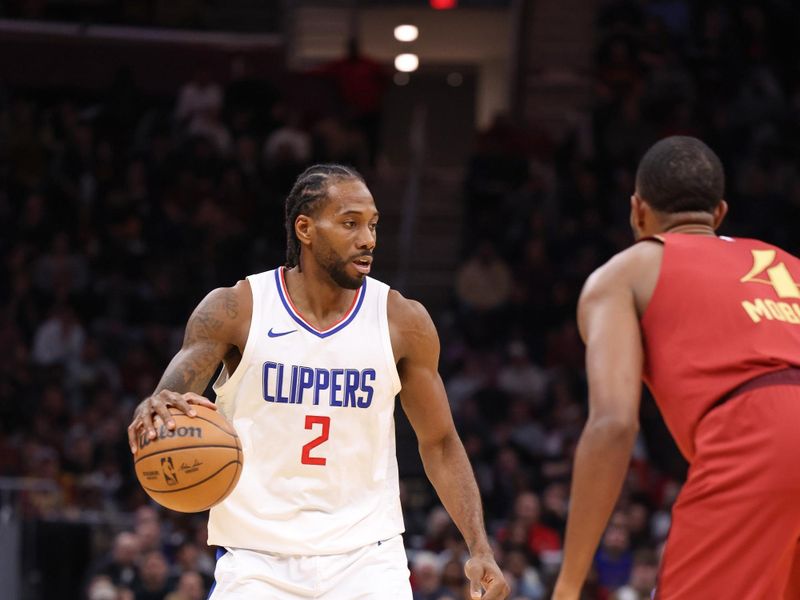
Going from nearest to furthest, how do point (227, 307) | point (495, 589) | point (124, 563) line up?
point (495, 589)
point (227, 307)
point (124, 563)

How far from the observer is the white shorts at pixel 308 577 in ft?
15.7

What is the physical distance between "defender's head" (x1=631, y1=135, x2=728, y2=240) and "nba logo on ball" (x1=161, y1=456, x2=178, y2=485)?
1.64 m

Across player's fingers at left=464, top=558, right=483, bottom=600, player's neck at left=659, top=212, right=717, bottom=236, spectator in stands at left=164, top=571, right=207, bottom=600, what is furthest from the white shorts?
spectator in stands at left=164, top=571, right=207, bottom=600

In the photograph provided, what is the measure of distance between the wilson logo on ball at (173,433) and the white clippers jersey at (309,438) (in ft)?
1.36

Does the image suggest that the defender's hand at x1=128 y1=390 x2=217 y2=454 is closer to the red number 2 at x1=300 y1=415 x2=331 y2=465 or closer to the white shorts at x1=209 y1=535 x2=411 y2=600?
the red number 2 at x1=300 y1=415 x2=331 y2=465

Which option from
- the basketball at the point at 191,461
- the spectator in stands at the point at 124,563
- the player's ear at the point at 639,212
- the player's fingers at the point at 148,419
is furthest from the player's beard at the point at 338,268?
the spectator in stands at the point at 124,563

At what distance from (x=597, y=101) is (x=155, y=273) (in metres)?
5.25

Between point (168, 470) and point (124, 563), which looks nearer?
point (168, 470)

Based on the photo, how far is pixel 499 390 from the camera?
13281 mm

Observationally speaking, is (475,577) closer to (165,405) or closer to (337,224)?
(165,405)

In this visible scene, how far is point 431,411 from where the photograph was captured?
527 centimetres

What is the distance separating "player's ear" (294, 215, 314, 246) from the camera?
17.2 feet

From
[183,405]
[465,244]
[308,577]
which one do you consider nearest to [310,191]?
[183,405]

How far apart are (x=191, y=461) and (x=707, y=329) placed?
1690mm
